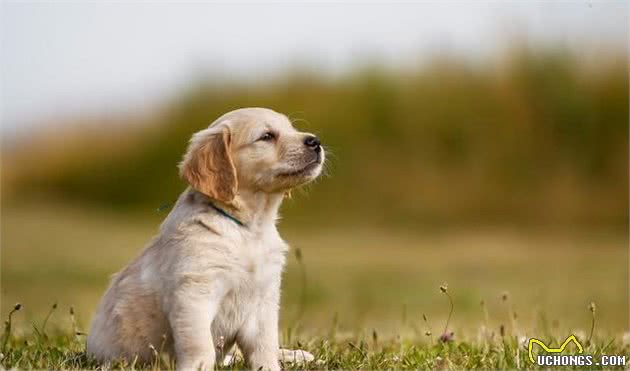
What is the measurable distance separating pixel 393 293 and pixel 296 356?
568 centimetres

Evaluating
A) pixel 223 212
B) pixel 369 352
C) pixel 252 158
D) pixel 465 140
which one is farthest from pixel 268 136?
pixel 465 140

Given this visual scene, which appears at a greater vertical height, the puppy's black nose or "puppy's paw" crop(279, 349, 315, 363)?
the puppy's black nose

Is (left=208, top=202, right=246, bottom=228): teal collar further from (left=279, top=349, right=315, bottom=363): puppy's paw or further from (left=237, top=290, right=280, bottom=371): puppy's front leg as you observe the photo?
(left=279, top=349, right=315, bottom=363): puppy's paw

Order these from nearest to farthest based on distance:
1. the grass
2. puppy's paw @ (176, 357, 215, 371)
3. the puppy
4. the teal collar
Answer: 1. puppy's paw @ (176, 357, 215, 371)
2. the puppy
3. the teal collar
4. the grass

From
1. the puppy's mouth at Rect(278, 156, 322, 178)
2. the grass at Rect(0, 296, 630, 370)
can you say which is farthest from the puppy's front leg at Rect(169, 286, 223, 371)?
the puppy's mouth at Rect(278, 156, 322, 178)

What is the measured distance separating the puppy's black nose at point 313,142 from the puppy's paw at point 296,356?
3.67ft

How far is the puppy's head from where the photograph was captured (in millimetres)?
4723

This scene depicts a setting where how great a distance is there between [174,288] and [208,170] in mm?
602

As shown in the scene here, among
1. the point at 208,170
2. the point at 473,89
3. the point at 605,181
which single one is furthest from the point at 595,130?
the point at 208,170

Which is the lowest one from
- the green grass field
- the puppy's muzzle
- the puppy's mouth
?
the green grass field

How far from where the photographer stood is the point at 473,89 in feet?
47.2

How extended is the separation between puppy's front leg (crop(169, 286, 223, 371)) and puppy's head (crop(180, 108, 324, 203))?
0.50m

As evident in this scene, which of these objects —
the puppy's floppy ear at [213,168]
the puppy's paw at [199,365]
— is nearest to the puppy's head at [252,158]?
the puppy's floppy ear at [213,168]

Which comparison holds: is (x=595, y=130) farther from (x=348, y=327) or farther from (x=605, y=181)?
(x=348, y=327)
